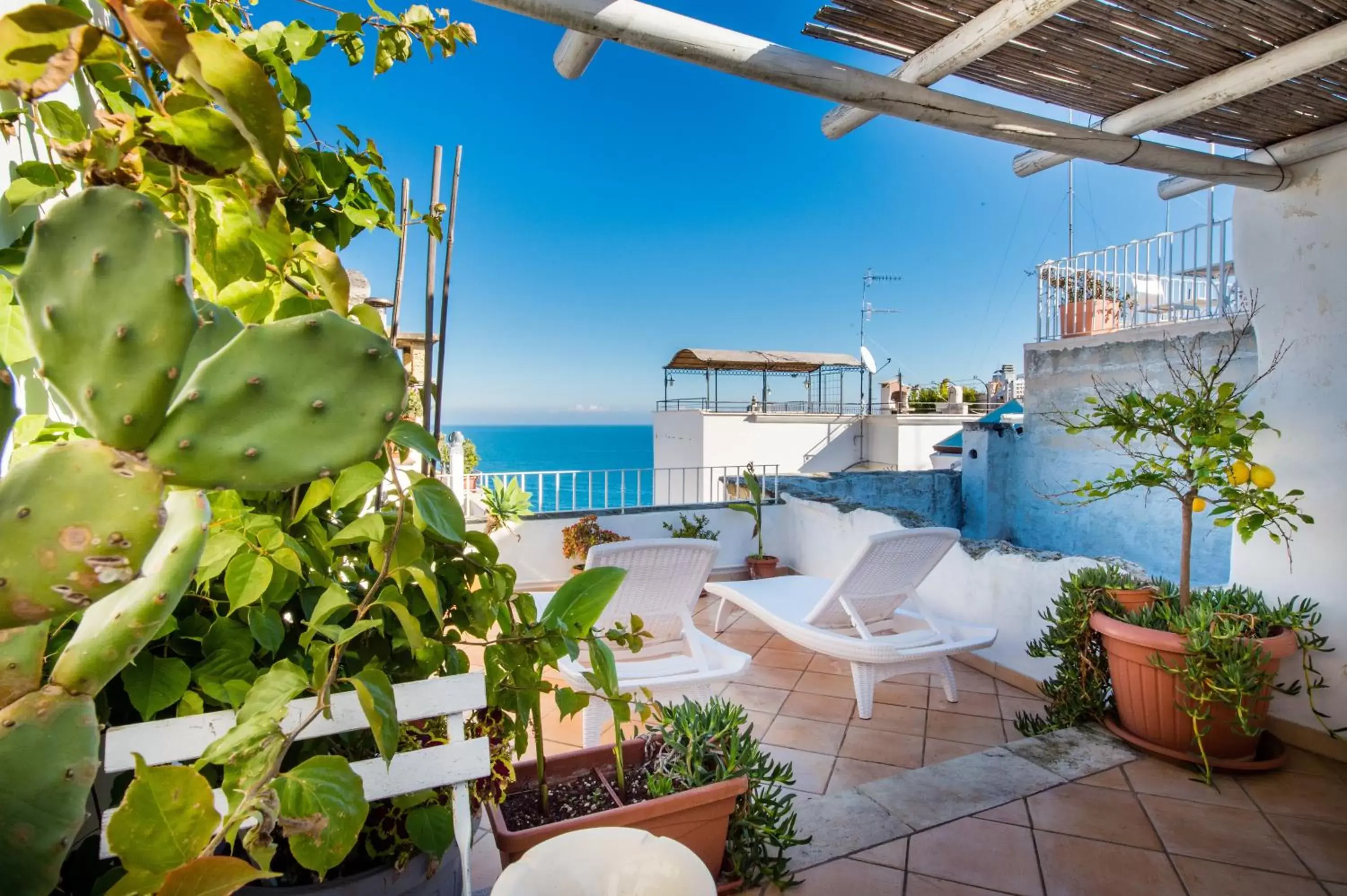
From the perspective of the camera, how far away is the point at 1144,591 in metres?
2.69

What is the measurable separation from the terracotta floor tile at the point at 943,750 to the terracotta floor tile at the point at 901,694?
398mm

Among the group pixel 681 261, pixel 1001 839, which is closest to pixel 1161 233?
pixel 1001 839

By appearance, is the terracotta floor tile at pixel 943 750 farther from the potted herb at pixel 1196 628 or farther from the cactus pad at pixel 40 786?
the cactus pad at pixel 40 786

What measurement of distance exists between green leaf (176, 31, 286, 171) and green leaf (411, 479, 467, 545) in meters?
0.49

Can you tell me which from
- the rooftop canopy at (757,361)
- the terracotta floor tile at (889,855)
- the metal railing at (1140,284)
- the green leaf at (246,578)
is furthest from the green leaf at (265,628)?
the rooftop canopy at (757,361)

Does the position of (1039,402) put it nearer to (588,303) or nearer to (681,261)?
(681,261)

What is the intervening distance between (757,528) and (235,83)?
5140mm

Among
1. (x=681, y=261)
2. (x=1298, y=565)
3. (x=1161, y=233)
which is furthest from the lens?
(x=681, y=261)

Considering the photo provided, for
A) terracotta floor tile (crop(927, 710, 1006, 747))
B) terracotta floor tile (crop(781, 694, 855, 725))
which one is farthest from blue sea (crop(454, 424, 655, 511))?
terracotta floor tile (crop(927, 710, 1006, 747))

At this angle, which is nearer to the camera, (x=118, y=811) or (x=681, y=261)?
(x=118, y=811)

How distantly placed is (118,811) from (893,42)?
2.21 meters

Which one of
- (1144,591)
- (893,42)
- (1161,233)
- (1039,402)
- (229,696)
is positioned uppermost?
(1161,233)

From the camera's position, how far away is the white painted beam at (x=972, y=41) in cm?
163

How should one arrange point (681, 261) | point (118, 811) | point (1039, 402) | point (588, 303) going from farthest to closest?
point (588, 303), point (681, 261), point (1039, 402), point (118, 811)
